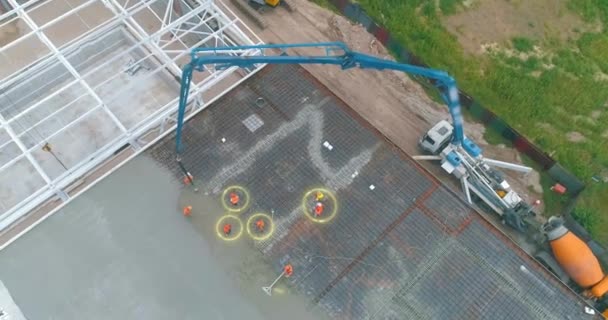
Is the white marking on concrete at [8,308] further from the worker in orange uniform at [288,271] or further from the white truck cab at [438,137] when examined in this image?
the white truck cab at [438,137]

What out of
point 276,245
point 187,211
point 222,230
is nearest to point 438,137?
point 276,245

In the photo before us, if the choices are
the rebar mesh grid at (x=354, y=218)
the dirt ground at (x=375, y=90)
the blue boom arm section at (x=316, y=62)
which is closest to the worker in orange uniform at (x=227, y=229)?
the rebar mesh grid at (x=354, y=218)

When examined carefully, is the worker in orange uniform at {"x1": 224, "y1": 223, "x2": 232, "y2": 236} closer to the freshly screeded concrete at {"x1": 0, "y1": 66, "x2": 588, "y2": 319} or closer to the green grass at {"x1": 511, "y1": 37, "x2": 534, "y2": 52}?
the freshly screeded concrete at {"x1": 0, "y1": 66, "x2": 588, "y2": 319}

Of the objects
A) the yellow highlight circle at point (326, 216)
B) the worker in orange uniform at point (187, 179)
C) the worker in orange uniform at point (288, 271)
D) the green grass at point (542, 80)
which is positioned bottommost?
the green grass at point (542, 80)

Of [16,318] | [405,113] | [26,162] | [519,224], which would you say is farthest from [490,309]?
[26,162]

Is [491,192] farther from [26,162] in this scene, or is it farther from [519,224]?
[26,162]

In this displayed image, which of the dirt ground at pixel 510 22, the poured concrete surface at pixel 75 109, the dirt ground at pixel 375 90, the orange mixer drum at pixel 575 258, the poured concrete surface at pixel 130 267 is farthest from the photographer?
the dirt ground at pixel 510 22

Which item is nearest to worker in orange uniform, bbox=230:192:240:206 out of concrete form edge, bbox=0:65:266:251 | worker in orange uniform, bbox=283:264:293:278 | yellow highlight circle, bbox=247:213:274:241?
yellow highlight circle, bbox=247:213:274:241

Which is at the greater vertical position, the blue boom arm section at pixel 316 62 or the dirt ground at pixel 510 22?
the blue boom arm section at pixel 316 62
